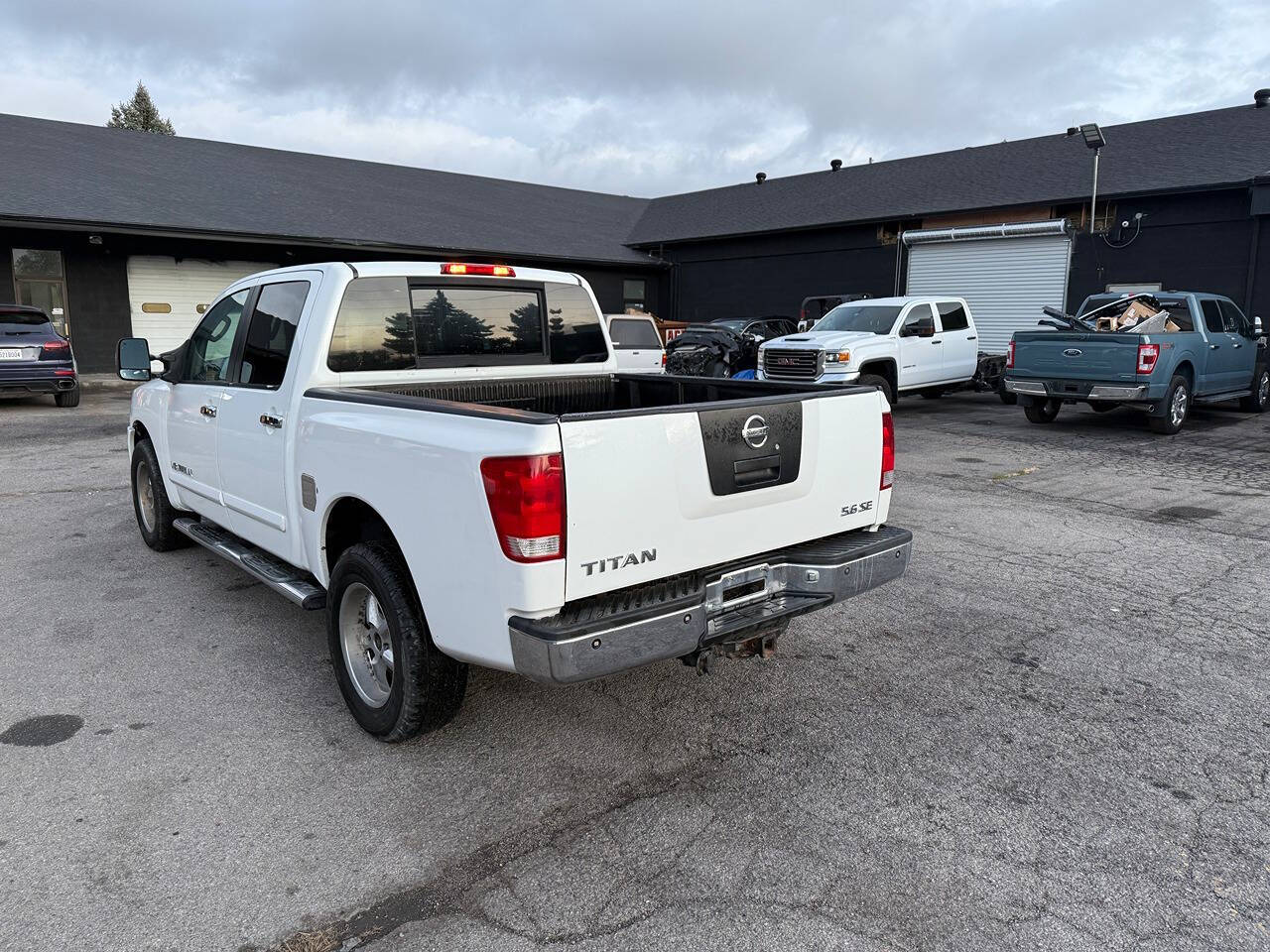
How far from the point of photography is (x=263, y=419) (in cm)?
430

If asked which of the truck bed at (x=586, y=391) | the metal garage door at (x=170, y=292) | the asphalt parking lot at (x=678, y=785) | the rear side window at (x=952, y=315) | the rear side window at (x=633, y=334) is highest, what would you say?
the metal garage door at (x=170, y=292)

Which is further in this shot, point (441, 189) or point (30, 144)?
point (441, 189)

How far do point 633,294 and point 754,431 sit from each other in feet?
94.5

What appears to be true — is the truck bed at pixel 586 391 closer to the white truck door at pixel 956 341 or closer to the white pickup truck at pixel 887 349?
the white pickup truck at pixel 887 349

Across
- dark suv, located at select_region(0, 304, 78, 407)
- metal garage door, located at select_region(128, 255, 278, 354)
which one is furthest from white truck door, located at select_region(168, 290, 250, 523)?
metal garage door, located at select_region(128, 255, 278, 354)

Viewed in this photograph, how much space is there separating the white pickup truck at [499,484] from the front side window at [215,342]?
27mm

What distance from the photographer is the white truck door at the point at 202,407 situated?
499 cm

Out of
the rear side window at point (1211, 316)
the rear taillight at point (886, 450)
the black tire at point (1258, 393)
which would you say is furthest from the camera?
the black tire at point (1258, 393)

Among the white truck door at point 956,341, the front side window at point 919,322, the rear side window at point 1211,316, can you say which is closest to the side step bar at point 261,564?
the front side window at point 919,322

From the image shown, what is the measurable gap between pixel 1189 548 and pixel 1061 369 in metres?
6.77

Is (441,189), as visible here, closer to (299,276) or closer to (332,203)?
(332,203)

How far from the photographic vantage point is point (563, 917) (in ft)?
8.41

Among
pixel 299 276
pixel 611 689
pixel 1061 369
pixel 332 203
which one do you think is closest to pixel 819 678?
pixel 611 689

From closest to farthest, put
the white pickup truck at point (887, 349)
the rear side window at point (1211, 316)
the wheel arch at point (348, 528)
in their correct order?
the wheel arch at point (348, 528) < the rear side window at point (1211, 316) < the white pickup truck at point (887, 349)
